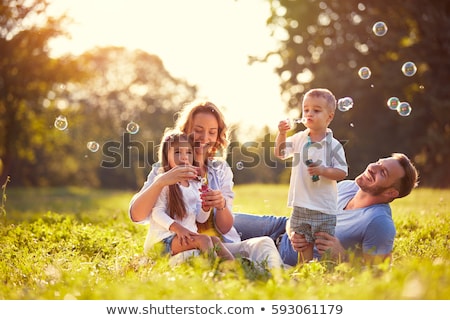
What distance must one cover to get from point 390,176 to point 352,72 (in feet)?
38.1

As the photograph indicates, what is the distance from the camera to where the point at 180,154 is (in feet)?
13.8

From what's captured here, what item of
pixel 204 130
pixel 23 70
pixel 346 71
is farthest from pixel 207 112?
pixel 23 70

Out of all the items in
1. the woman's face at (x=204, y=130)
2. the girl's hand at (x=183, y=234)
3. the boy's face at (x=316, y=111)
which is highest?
the boy's face at (x=316, y=111)

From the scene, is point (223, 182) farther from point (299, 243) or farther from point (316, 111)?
point (316, 111)

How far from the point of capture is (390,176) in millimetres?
4207

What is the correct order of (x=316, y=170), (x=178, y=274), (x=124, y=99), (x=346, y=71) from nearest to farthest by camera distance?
(x=178, y=274)
(x=316, y=170)
(x=346, y=71)
(x=124, y=99)

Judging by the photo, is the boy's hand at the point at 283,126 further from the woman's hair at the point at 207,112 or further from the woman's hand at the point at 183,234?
the woman's hand at the point at 183,234

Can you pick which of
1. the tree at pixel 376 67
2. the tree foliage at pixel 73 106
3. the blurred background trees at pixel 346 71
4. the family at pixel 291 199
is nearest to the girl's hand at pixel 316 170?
the family at pixel 291 199

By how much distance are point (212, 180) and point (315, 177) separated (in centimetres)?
79

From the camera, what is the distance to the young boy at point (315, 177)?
427cm
